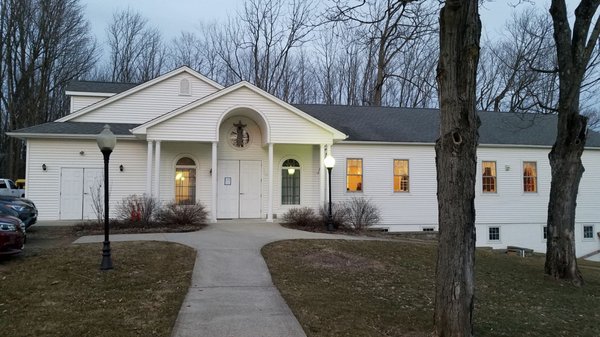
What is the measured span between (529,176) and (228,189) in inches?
566

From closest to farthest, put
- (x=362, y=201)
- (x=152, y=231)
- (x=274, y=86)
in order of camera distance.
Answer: (x=152, y=231), (x=362, y=201), (x=274, y=86)

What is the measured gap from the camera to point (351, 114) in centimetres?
2127

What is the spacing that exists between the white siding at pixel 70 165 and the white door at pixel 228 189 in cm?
318

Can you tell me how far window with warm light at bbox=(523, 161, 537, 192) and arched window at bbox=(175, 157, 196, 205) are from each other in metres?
15.6

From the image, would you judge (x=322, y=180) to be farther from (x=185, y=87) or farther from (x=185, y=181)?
(x=185, y=87)

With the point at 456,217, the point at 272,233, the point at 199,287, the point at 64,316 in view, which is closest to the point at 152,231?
the point at 272,233

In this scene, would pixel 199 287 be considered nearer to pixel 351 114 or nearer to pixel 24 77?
pixel 351 114

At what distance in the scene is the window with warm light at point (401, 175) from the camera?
62.4ft

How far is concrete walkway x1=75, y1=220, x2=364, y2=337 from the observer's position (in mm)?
5551

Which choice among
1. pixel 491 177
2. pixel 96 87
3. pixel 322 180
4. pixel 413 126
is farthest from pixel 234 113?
pixel 491 177

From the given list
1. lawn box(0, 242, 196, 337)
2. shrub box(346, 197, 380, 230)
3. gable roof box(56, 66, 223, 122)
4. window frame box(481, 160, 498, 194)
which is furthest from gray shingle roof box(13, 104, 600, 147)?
lawn box(0, 242, 196, 337)

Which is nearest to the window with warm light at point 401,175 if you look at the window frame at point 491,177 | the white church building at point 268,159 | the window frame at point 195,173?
the white church building at point 268,159

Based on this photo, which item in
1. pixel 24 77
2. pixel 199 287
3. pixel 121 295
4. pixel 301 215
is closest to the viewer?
pixel 121 295

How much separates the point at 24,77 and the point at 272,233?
2826 cm
